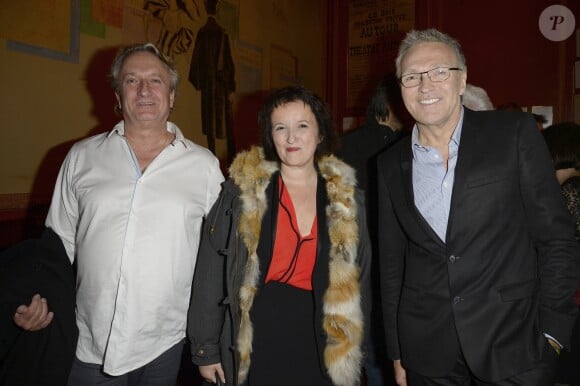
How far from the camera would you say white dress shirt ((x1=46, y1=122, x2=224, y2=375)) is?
5.54ft

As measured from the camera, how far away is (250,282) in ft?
5.63

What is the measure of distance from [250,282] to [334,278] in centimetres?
33

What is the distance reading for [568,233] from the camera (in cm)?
147

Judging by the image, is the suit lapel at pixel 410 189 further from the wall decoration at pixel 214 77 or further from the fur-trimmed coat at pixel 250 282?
the wall decoration at pixel 214 77

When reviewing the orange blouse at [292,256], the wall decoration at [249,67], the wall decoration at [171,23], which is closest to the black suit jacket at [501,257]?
the orange blouse at [292,256]

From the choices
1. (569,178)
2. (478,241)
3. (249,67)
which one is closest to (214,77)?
(249,67)

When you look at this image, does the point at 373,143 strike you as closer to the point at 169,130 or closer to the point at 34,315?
the point at 169,130

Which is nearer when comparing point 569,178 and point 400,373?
point 400,373

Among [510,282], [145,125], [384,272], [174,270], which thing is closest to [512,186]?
[510,282]

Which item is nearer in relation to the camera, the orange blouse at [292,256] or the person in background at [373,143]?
the orange blouse at [292,256]

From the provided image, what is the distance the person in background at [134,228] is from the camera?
5.55 feet

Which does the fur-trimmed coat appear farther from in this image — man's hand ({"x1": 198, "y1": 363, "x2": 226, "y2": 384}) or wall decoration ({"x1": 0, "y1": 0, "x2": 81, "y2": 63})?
wall decoration ({"x1": 0, "y1": 0, "x2": 81, "y2": 63})

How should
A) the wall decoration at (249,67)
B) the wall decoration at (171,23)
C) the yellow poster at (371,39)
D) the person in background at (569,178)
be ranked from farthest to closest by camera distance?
1. the yellow poster at (371,39)
2. the wall decoration at (249,67)
3. the wall decoration at (171,23)
4. the person in background at (569,178)

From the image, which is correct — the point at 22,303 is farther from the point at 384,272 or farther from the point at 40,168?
the point at 40,168
